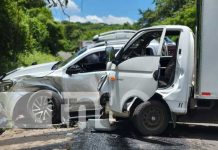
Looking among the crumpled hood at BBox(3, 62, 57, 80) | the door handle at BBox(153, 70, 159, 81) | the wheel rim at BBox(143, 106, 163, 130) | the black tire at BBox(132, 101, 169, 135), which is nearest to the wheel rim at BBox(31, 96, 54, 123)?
the crumpled hood at BBox(3, 62, 57, 80)

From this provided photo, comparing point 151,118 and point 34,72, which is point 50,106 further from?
point 151,118

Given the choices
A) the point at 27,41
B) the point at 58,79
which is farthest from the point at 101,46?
the point at 27,41

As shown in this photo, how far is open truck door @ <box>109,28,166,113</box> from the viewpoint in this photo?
8.91m

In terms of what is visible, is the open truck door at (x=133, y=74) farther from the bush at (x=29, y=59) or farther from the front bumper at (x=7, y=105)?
the bush at (x=29, y=59)

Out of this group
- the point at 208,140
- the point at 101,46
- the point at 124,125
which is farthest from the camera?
the point at 101,46

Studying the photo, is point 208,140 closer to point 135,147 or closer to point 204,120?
point 204,120

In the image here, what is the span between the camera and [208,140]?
8758 millimetres

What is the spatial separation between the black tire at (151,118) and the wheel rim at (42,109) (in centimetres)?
222

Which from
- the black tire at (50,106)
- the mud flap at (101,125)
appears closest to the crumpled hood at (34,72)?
the black tire at (50,106)

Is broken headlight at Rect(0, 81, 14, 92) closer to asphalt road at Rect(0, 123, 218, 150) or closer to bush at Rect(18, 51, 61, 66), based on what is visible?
asphalt road at Rect(0, 123, 218, 150)

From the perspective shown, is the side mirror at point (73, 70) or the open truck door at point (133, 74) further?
the side mirror at point (73, 70)

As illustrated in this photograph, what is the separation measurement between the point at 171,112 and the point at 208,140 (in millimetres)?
882

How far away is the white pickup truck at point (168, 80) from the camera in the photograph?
837 centimetres

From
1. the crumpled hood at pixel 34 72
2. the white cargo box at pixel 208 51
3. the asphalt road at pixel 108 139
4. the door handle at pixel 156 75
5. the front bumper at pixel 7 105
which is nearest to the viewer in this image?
the asphalt road at pixel 108 139
